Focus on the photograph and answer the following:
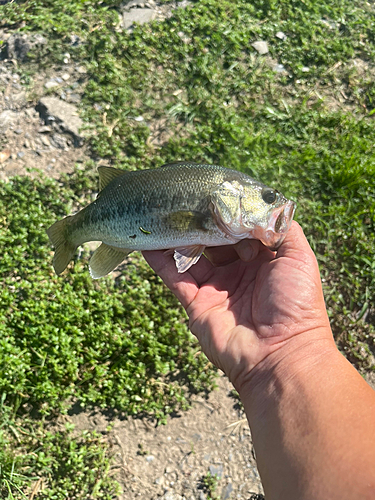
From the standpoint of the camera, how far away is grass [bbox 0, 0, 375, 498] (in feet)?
12.5

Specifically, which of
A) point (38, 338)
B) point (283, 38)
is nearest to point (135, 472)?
point (38, 338)

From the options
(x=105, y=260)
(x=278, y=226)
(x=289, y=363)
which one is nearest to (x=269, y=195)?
(x=278, y=226)

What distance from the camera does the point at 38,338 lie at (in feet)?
12.7

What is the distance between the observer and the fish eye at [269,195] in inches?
118

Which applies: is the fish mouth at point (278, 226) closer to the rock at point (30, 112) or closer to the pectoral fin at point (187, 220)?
the pectoral fin at point (187, 220)

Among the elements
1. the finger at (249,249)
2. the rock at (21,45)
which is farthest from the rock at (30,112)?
the finger at (249,249)

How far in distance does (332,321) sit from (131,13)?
5649mm

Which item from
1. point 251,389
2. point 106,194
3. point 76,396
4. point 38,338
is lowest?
point 76,396

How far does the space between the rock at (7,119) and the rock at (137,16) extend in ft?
7.64

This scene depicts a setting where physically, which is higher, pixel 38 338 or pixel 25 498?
pixel 38 338

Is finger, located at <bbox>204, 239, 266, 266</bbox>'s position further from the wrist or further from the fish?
the wrist

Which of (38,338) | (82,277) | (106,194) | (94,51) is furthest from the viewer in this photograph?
(94,51)

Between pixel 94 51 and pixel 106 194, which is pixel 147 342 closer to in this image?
pixel 106 194

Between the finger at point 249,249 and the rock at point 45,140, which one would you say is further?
the rock at point 45,140
